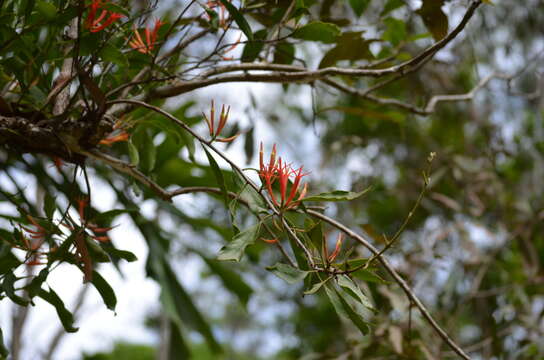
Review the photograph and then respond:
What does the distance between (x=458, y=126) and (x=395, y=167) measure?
0.35 meters

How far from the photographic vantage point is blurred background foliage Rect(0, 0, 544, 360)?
2.63 feet

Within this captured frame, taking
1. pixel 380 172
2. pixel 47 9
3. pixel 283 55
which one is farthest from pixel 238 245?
pixel 380 172

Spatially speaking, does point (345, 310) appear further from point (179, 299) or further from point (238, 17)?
point (179, 299)

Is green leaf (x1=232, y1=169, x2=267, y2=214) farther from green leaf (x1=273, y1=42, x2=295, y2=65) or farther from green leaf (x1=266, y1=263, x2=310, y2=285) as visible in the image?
green leaf (x1=273, y1=42, x2=295, y2=65)

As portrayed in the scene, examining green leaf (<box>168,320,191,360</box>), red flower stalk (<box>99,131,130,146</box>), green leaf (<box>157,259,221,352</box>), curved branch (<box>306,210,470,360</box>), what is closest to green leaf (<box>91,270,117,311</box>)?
red flower stalk (<box>99,131,130,146</box>)

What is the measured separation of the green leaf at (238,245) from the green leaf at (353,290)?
9 centimetres

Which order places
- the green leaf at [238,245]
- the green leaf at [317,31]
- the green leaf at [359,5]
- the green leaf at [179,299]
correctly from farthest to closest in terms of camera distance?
1. the green leaf at [179,299]
2. the green leaf at [359,5]
3. the green leaf at [317,31]
4. the green leaf at [238,245]

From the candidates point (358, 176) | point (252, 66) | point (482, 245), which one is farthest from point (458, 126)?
point (252, 66)

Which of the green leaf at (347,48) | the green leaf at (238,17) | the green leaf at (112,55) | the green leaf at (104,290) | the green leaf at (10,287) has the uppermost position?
the green leaf at (347,48)

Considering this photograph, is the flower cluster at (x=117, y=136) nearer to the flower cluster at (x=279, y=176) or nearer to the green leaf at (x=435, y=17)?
the flower cluster at (x=279, y=176)

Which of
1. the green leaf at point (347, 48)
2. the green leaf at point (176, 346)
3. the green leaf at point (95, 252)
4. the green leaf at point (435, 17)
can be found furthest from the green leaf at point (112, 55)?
the green leaf at point (176, 346)

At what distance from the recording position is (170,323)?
1.37m

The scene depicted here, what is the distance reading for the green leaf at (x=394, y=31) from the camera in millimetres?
923

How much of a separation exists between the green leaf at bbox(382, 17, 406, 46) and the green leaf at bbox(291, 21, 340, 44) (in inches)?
8.8
